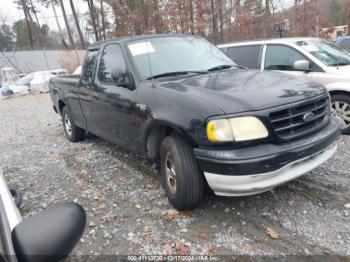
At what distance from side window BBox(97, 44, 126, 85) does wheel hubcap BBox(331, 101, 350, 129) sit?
11.7ft

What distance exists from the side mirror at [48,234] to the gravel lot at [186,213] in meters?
1.53

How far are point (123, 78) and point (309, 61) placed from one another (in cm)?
348

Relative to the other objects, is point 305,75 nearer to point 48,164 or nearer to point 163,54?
point 163,54

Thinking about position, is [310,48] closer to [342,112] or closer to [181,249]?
[342,112]

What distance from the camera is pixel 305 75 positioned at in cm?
523

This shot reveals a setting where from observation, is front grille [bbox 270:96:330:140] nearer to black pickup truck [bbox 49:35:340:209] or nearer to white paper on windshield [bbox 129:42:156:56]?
black pickup truck [bbox 49:35:340:209]

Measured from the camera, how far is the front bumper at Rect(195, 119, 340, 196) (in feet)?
8.02

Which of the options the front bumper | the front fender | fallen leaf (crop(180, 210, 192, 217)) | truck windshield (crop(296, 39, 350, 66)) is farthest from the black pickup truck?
truck windshield (crop(296, 39, 350, 66))

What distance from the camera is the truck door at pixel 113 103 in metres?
3.56

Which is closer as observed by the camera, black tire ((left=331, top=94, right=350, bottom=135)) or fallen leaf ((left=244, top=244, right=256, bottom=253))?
fallen leaf ((left=244, top=244, right=256, bottom=253))

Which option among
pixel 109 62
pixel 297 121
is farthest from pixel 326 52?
pixel 109 62

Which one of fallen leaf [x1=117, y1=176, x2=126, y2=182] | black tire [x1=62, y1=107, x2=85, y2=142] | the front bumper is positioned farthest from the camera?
black tire [x1=62, y1=107, x2=85, y2=142]

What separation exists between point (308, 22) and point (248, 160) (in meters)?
17.5

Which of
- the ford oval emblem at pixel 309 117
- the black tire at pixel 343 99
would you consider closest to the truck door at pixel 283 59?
the black tire at pixel 343 99
